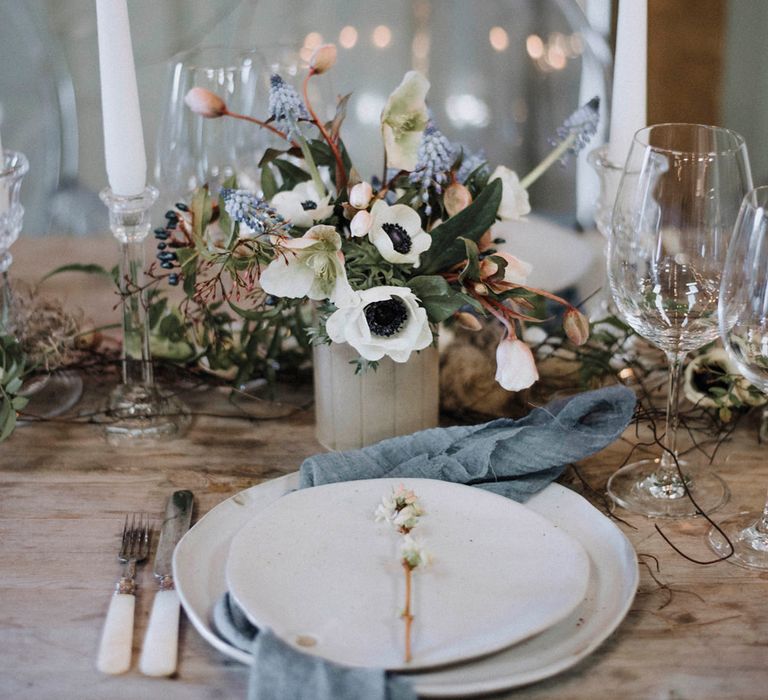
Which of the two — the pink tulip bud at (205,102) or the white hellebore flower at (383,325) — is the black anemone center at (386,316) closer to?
the white hellebore flower at (383,325)

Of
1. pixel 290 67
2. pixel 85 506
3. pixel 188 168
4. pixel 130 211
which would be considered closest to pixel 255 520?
pixel 85 506

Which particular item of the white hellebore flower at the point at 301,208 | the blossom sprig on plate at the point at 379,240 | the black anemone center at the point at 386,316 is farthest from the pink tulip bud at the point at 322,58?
the black anemone center at the point at 386,316

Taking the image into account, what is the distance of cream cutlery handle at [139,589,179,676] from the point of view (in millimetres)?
600

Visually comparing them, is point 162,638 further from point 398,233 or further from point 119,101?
point 119,101

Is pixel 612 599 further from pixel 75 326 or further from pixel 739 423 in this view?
pixel 75 326

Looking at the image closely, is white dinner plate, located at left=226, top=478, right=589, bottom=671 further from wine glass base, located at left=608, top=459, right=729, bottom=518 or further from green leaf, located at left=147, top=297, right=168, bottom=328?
green leaf, located at left=147, top=297, right=168, bottom=328

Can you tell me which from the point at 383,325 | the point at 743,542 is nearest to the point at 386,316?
the point at 383,325

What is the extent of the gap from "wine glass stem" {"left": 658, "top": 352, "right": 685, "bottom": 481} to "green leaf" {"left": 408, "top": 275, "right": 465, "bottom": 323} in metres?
0.18

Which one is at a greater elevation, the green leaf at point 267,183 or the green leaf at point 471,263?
the green leaf at point 267,183

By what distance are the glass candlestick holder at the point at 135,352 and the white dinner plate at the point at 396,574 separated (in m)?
0.25

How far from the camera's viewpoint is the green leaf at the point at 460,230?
82 cm

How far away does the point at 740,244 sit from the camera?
66 cm

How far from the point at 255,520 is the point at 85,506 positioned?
0.61ft

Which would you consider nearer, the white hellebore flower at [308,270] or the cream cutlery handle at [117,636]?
the cream cutlery handle at [117,636]
